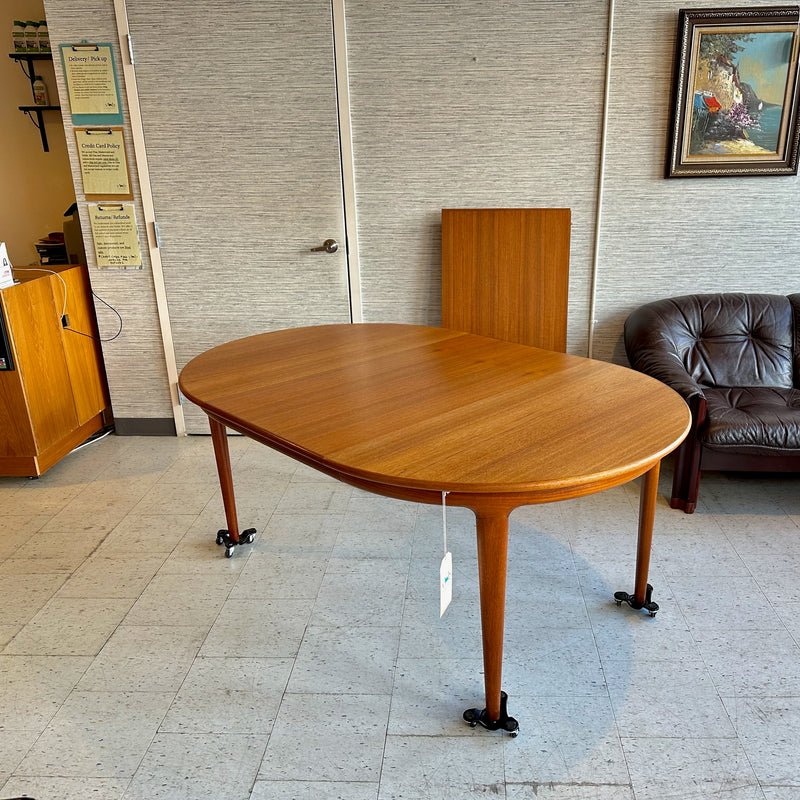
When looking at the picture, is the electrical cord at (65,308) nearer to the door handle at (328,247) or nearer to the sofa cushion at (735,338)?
the door handle at (328,247)

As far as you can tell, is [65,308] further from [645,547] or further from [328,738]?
[645,547]

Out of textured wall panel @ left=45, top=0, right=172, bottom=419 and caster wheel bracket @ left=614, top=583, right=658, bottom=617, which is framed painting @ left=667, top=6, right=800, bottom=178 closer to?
caster wheel bracket @ left=614, top=583, right=658, bottom=617

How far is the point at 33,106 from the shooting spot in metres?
4.27

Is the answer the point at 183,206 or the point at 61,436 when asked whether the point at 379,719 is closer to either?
the point at 61,436

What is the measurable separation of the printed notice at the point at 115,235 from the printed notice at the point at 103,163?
7 cm

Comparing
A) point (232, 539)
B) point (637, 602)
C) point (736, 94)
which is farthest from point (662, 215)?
point (232, 539)

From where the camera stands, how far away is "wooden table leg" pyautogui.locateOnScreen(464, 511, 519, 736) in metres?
1.72

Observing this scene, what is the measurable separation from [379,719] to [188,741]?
0.53 meters

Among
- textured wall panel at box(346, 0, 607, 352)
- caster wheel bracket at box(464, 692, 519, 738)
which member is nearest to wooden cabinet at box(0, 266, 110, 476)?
textured wall panel at box(346, 0, 607, 352)

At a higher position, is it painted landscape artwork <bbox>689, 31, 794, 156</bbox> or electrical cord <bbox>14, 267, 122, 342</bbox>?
painted landscape artwork <bbox>689, 31, 794, 156</bbox>

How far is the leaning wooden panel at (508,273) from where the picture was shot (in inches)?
141

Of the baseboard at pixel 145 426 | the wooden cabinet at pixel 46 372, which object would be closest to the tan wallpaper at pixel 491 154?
the wooden cabinet at pixel 46 372

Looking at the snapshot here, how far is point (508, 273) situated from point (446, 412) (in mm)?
1867

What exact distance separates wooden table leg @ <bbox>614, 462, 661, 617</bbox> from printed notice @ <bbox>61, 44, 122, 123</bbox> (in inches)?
124
